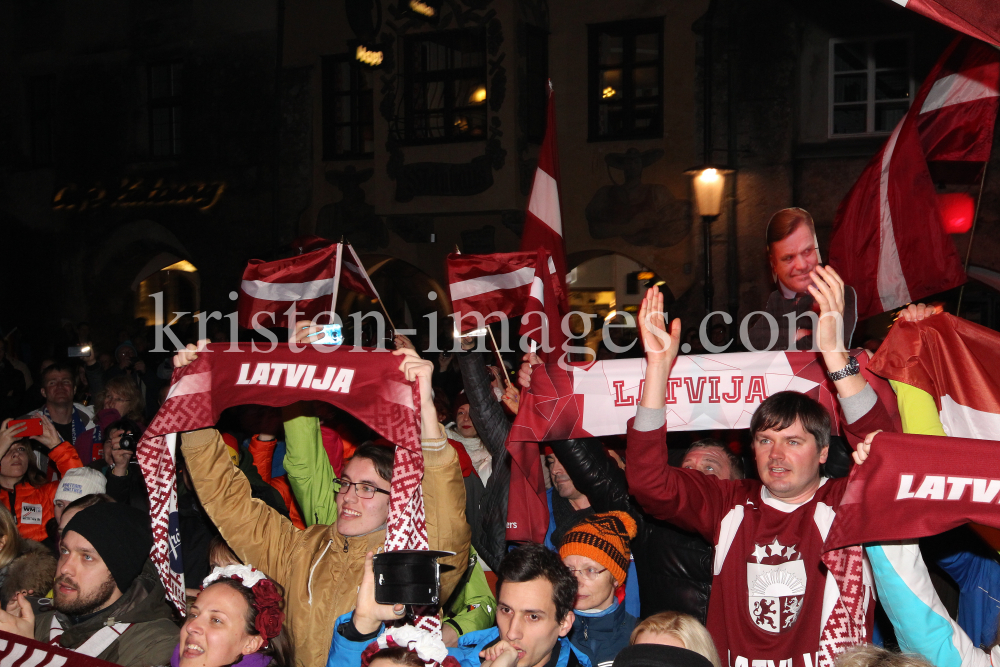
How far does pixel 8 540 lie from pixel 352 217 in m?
13.1

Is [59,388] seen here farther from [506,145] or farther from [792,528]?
[506,145]

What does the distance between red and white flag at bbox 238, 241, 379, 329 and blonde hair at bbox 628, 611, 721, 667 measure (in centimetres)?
438

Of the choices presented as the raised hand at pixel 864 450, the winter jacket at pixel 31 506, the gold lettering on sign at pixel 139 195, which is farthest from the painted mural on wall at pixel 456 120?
the raised hand at pixel 864 450

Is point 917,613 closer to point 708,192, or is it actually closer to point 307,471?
point 307,471

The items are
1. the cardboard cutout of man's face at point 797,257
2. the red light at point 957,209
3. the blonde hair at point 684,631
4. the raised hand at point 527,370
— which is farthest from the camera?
the red light at point 957,209

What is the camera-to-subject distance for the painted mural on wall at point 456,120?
15828 millimetres

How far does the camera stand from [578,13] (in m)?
15.8

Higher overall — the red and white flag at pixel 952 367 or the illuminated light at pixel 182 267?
the illuminated light at pixel 182 267

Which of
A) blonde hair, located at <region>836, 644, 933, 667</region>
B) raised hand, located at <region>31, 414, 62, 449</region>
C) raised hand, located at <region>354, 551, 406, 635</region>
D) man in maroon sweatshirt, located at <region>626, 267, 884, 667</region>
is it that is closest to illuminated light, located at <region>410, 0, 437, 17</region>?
raised hand, located at <region>31, 414, 62, 449</region>

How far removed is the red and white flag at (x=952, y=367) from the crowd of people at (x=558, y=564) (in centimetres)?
12

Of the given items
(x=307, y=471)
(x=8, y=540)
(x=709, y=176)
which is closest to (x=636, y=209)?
(x=709, y=176)

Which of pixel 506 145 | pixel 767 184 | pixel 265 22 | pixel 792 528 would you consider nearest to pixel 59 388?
pixel 792 528

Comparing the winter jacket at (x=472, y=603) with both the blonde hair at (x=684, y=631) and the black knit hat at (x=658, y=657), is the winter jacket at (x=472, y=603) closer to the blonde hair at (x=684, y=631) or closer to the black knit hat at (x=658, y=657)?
the blonde hair at (x=684, y=631)

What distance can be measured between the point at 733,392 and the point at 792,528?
1208mm
